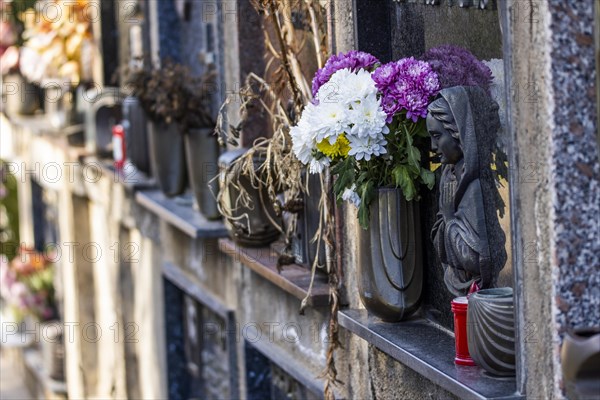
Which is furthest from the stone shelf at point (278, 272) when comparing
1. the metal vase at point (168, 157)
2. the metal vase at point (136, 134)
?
the metal vase at point (136, 134)

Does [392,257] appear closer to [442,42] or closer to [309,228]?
[442,42]

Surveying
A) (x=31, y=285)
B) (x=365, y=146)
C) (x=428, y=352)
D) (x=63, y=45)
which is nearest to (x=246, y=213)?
(x=365, y=146)

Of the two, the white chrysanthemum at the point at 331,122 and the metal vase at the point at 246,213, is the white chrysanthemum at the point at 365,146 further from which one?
the metal vase at the point at 246,213

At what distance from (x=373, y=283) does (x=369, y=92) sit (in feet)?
1.82

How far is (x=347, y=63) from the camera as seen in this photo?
3.36m

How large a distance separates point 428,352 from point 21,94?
348 inches

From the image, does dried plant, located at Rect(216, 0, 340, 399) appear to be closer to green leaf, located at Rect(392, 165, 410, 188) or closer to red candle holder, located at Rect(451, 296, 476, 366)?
green leaf, located at Rect(392, 165, 410, 188)

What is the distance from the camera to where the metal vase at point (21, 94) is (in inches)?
444

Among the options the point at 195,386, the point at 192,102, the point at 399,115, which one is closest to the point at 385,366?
the point at 399,115

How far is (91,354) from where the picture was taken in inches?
358

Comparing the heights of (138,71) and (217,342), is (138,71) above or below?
above

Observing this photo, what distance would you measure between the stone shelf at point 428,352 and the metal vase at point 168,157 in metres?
2.51

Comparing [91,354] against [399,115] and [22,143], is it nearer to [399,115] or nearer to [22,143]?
[22,143]

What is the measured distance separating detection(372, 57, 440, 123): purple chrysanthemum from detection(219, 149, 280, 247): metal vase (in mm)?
1330
